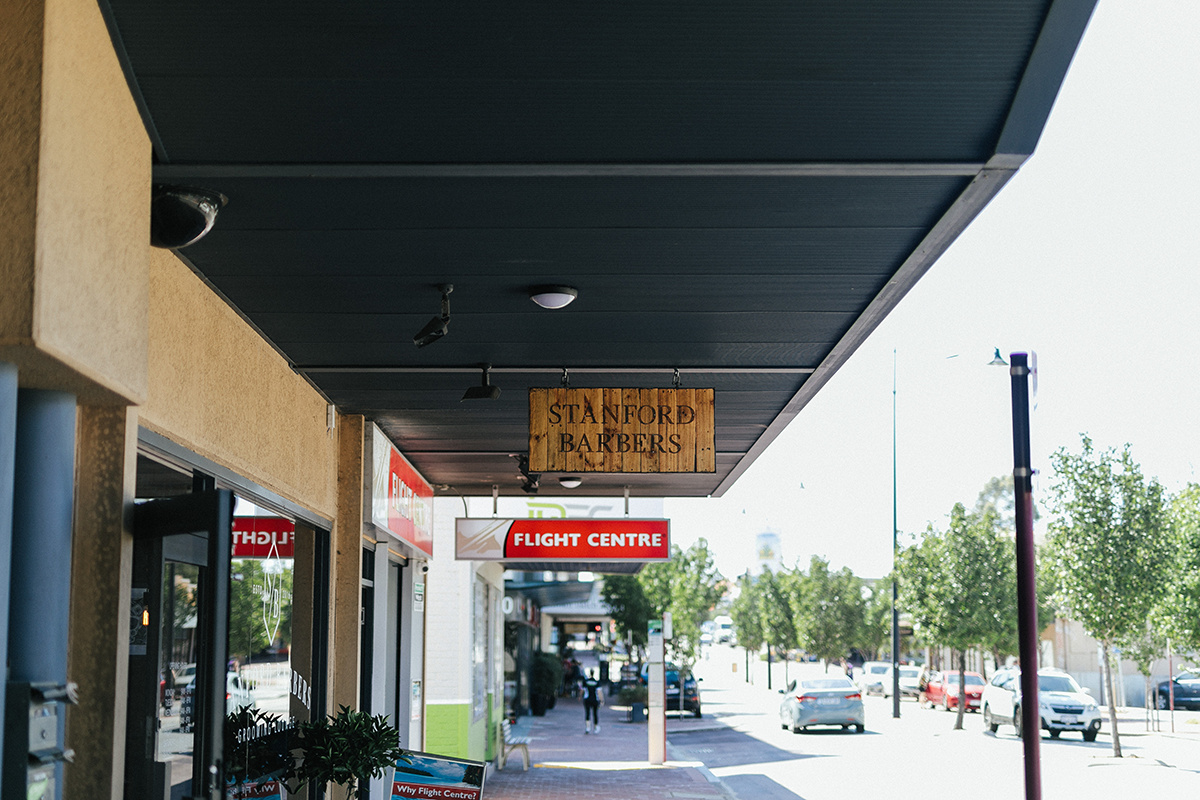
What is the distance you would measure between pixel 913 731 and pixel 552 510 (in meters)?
13.5

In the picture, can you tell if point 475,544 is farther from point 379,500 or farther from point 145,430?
point 145,430

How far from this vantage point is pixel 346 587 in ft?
31.0

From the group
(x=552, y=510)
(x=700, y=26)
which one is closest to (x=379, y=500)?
(x=700, y=26)

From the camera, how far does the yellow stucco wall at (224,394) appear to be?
211 inches

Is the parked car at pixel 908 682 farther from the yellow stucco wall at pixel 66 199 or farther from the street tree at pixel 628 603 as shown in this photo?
the yellow stucco wall at pixel 66 199

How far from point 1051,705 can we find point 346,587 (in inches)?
829

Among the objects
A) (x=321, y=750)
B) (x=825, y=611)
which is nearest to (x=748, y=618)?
(x=825, y=611)

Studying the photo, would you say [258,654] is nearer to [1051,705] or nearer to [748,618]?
[1051,705]

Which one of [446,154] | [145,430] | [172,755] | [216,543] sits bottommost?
[172,755]

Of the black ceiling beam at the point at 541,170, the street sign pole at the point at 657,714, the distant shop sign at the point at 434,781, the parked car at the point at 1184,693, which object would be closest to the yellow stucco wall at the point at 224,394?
the black ceiling beam at the point at 541,170

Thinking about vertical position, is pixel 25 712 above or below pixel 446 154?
below

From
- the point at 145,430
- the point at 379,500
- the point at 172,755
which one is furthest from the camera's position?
the point at 379,500

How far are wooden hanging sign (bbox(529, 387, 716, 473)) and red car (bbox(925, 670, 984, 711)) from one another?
30203 mm

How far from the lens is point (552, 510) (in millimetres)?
20000
